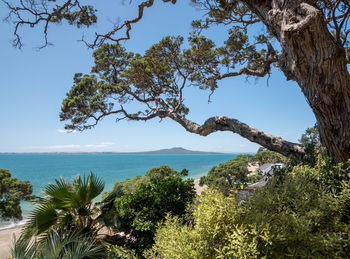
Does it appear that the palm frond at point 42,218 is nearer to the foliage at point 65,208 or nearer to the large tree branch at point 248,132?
the foliage at point 65,208

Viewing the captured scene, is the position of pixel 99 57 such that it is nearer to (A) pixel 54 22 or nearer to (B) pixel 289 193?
(A) pixel 54 22

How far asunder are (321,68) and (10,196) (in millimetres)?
15591

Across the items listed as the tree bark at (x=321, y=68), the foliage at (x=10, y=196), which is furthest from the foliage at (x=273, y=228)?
the foliage at (x=10, y=196)

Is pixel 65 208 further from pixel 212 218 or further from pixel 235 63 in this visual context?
pixel 235 63

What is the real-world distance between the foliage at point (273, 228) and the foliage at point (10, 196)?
12632 mm

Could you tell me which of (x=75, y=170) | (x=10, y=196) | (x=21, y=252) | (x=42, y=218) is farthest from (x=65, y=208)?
(x=75, y=170)

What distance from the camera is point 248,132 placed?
15.1ft

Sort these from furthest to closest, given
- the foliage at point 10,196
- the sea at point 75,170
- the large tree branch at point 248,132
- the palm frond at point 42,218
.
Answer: the sea at point 75,170 < the foliage at point 10,196 < the large tree branch at point 248,132 < the palm frond at point 42,218

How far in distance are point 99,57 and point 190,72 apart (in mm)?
3446

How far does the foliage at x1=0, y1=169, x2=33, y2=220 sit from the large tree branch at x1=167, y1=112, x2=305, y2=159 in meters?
11.2

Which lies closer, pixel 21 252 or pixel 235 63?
pixel 21 252

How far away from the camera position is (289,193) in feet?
6.57

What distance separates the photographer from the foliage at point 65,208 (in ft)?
12.1

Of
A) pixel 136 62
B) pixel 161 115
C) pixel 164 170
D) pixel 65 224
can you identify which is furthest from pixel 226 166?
pixel 65 224
